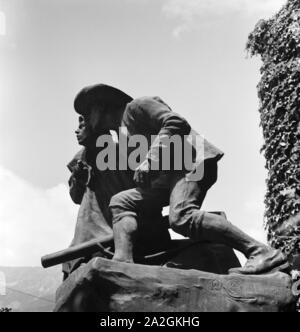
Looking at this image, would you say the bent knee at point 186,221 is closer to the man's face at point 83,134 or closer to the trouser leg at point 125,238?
the trouser leg at point 125,238

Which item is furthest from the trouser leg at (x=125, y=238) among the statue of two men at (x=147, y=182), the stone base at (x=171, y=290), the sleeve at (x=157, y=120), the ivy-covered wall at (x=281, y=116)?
the ivy-covered wall at (x=281, y=116)

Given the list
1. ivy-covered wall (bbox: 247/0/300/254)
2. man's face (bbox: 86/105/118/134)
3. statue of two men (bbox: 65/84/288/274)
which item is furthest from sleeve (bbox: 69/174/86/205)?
ivy-covered wall (bbox: 247/0/300/254)

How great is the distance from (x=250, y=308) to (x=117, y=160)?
7.46 feet

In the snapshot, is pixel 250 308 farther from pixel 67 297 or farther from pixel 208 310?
pixel 67 297

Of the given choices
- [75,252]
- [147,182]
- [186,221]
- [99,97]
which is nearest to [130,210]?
[147,182]

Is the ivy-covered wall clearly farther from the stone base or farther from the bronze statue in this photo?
the stone base

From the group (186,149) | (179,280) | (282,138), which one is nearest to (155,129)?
(186,149)

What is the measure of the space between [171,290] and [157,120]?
5.91 feet

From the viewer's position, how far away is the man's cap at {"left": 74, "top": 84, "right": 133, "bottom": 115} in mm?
6039

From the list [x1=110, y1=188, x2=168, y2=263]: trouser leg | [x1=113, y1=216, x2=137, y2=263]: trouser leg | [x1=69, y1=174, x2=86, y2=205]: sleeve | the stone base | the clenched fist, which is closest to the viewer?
the stone base

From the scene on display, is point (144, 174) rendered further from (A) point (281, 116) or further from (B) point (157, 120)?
(A) point (281, 116)

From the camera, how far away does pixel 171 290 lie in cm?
445

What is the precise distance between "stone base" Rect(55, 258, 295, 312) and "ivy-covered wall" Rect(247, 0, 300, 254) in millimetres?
5673

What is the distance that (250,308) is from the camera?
4.48 metres
